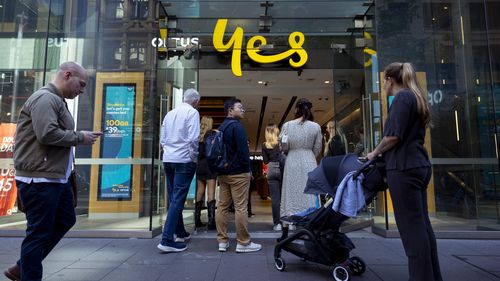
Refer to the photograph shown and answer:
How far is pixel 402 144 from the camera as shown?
2623 mm

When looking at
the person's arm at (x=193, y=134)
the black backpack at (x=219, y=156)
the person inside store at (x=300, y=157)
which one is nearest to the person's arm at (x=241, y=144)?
the black backpack at (x=219, y=156)

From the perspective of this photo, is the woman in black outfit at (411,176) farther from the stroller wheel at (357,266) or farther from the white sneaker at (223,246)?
the white sneaker at (223,246)

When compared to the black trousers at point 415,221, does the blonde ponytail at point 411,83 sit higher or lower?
higher

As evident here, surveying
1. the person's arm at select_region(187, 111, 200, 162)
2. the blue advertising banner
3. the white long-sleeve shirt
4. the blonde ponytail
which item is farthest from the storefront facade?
the blonde ponytail

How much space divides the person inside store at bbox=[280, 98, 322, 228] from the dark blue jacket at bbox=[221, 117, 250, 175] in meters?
0.64

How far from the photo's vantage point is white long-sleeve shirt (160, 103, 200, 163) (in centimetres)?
431

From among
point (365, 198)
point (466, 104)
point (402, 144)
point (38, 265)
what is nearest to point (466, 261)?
point (365, 198)

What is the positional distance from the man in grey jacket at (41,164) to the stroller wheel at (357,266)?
7.84ft

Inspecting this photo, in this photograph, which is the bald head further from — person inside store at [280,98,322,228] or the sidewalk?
person inside store at [280,98,322,228]

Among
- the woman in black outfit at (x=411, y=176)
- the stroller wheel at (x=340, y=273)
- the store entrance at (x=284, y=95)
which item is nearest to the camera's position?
the woman in black outfit at (x=411, y=176)

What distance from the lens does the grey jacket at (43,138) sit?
7.95 feet

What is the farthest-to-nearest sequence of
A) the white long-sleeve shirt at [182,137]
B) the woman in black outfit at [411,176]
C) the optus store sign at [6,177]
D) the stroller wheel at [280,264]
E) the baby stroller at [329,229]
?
the optus store sign at [6,177], the white long-sleeve shirt at [182,137], the stroller wheel at [280,264], the baby stroller at [329,229], the woman in black outfit at [411,176]

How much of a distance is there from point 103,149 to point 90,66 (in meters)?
1.61

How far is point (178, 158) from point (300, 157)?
1.44 metres
